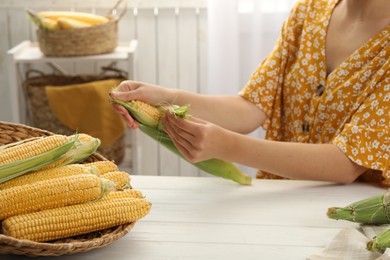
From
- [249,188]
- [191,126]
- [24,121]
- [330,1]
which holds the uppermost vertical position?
[330,1]

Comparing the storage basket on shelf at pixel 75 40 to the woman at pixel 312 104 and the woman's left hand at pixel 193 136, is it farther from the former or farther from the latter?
the woman's left hand at pixel 193 136

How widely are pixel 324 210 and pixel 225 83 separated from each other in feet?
5.63

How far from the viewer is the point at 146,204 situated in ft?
3.84

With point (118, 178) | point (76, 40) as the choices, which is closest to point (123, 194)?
point (118, 178)

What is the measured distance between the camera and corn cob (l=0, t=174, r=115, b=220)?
3.48 ft

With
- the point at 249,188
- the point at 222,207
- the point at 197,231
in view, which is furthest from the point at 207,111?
the point at 197,231

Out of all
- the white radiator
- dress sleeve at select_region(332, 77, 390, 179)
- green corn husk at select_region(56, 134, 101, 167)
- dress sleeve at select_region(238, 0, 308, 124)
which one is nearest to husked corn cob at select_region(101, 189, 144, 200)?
green corn husk at select_region(56, 134, 101, 167)

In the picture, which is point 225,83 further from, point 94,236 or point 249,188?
point 94,236

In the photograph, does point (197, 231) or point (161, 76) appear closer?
point (197, 231)

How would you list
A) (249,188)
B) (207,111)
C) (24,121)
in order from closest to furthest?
(249,188) < (207,111) < (24,121)

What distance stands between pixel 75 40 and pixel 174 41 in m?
0.56

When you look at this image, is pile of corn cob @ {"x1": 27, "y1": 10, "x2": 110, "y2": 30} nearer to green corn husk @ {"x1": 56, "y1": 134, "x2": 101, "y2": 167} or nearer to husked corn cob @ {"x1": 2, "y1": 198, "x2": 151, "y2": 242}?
green corn husk @ {"x1": 56, "y1": 134, "x2": 101, "y2": 167}

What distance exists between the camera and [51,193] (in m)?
1.08

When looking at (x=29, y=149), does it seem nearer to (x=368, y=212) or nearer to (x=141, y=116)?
(x=141, y=116)
